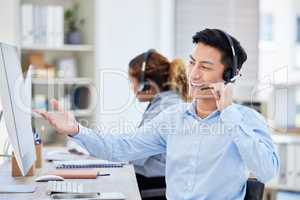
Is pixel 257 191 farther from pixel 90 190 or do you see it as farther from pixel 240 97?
pixel 240 97

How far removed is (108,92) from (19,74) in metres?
1.72

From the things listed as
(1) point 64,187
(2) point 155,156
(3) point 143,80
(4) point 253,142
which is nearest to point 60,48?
(3) point 143,80

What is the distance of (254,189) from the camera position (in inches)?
68.2

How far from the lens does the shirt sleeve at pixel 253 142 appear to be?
158cm

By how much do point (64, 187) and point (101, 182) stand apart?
0.22m

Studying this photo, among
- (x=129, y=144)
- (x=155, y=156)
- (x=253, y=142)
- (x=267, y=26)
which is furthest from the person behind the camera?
(x=267, y=26)

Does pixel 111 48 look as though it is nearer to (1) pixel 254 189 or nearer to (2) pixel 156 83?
(2) pixel 156 83

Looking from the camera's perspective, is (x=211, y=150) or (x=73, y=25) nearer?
(x=211, y=150)

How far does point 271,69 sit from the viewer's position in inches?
202

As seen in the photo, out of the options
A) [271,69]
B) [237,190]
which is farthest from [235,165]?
[271,69]

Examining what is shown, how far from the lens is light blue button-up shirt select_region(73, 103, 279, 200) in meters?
1.61

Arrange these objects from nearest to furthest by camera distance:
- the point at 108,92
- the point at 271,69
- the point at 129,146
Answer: the point at 129,146 → the point at 108,92 → the point at 271,69

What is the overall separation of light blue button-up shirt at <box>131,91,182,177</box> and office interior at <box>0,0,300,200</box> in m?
0.98

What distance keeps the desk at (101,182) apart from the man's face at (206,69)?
17.1 inches
